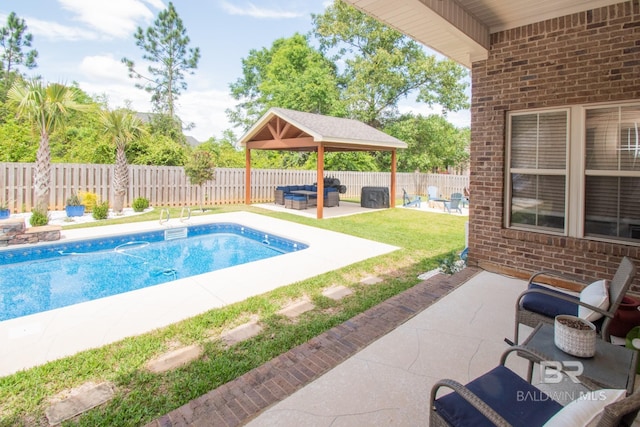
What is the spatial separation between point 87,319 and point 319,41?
33243mm

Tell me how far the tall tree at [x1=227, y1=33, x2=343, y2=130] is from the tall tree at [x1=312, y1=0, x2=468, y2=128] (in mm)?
2190

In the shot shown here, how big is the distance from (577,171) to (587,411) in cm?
444

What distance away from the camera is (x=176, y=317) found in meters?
4.17

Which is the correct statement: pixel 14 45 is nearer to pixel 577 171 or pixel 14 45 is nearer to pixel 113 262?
pixel 113 262

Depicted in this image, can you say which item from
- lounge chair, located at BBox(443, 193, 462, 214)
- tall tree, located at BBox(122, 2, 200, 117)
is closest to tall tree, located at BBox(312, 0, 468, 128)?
tall tree, located at BBox(122, 2, 200, 117)

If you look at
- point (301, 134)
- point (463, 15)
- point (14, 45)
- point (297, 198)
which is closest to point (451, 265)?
point (463, 15)

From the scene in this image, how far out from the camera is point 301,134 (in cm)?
1443

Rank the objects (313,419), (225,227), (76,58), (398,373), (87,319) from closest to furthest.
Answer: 1. (313,419)
2. (398,373)
3. (87,319)
4. (225,227)
5. (76,58)

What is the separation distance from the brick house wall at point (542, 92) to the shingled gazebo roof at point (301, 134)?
686cm

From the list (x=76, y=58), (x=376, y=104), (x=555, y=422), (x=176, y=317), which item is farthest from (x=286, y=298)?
(x=76, y=58)

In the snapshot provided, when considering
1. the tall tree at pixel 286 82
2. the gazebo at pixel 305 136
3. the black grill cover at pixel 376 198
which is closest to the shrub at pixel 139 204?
the gazebo at pixel 305 136

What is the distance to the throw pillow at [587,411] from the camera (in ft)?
4.22

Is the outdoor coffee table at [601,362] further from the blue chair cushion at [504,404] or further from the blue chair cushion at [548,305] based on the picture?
the blue chair cushion at [548,305]

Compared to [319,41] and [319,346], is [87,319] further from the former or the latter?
[319,41]
